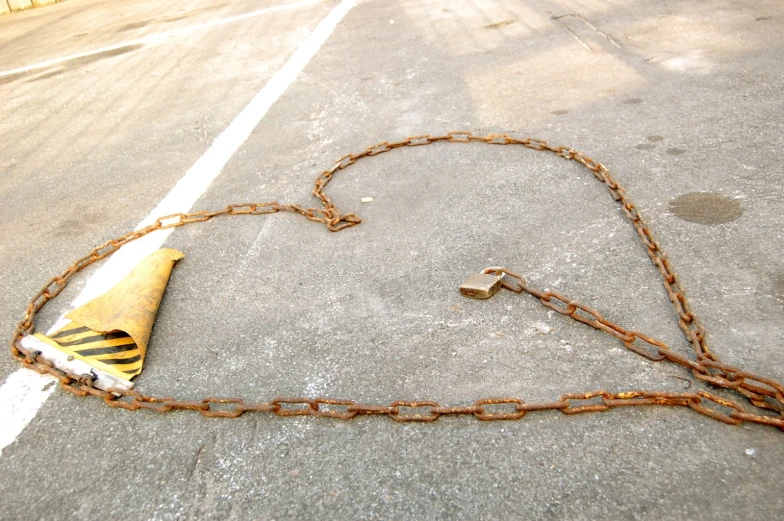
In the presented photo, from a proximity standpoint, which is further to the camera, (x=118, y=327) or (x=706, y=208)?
(x=706, y=208)

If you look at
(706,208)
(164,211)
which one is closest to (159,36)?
(164,211)

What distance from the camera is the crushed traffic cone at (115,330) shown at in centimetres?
324

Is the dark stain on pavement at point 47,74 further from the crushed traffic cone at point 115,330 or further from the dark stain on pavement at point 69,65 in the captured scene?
the crushed traffic cone at point 115,330

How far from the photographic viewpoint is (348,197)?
4707mm

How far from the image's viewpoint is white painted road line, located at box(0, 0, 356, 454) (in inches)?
120

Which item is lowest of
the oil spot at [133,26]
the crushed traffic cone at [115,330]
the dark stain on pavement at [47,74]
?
the dark stain on pavement at [47,74]

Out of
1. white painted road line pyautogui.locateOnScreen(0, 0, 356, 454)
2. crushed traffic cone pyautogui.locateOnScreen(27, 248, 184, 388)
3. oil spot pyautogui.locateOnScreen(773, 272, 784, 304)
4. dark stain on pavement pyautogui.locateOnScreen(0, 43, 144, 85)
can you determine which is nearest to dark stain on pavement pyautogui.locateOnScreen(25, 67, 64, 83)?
dark stain on pavement pyautogui.locateOnScreen(0, 43, 144, 85)

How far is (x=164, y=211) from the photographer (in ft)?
15.9

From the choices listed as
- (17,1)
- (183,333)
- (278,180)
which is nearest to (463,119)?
(278,180)

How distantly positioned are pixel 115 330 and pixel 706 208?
3.40 meters

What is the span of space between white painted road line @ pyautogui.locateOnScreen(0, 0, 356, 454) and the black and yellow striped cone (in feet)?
0.62

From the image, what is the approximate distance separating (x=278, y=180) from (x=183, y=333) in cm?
195

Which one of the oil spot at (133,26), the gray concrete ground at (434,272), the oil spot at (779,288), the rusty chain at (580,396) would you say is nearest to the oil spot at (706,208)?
the gray concrete ground at (434,272)

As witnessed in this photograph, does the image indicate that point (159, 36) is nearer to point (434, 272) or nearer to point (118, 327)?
point (118, 327)
